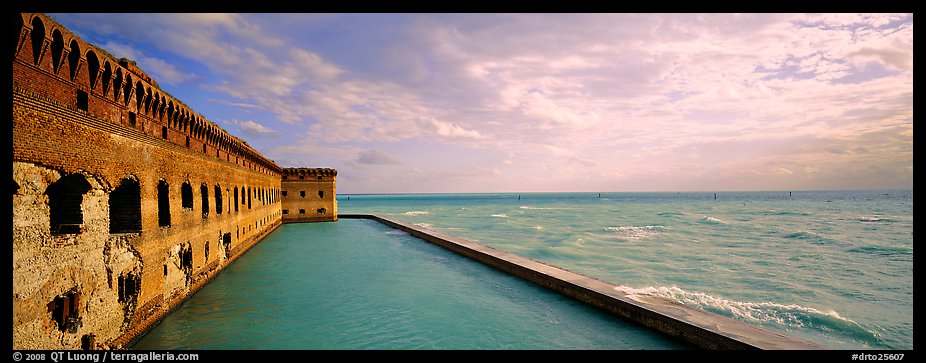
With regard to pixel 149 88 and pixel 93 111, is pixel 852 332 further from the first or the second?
pixel 149 88

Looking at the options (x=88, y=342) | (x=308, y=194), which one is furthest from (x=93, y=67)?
(x=308, y=194)

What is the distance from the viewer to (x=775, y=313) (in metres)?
11.6

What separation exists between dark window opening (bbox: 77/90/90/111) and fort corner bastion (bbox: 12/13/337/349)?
0.02 metres

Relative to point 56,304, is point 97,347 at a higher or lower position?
lower

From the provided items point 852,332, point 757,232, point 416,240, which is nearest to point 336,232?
point 416,240

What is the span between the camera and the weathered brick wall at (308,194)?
35625 millimetres

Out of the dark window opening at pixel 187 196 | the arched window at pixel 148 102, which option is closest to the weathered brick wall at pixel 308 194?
the dark window opening at pixel 187 196

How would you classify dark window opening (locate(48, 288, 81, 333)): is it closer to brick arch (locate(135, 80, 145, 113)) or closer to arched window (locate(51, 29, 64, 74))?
arched window (locate(51, 29, 64, 74))

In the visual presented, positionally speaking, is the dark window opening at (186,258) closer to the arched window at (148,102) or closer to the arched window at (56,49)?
the arched window at (148,102)

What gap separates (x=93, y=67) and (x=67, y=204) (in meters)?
2.31

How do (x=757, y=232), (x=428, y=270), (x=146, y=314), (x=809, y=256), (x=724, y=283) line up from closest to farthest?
(x=146, y=314)
(x=724, y=283)
(x=428, y=270)
(x=809, y=256)
(x=757, y=232)

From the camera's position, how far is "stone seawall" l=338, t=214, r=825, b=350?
7.31m

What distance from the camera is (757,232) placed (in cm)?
3441

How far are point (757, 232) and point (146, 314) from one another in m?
40.9
